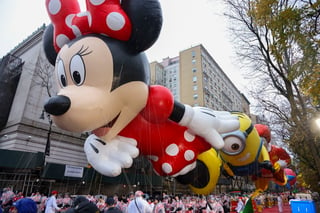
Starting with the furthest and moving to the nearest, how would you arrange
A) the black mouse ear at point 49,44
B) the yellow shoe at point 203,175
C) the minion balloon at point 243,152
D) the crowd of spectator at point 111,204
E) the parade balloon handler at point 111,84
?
the minion balloon at point 243,152 → the yellow shoe at point 203,175 → the black mouse ear at point 49,44 → the parade balloon handler at point 111,84 → the crowd of spectator at point 111,204

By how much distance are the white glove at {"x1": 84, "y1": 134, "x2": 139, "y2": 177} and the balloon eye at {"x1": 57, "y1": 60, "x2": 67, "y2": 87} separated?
3.82 feet

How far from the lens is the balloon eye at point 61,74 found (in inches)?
147

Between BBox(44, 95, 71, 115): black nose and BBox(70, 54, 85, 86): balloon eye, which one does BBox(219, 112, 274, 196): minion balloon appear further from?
BBox(44, 95, 71, 115): black nose

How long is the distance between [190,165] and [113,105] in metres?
2.23

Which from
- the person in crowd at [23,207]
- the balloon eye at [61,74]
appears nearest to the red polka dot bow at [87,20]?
A: the balloon eye at [61,74]

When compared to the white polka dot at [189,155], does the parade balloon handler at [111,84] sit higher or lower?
higher

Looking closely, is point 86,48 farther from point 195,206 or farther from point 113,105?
point 195,206

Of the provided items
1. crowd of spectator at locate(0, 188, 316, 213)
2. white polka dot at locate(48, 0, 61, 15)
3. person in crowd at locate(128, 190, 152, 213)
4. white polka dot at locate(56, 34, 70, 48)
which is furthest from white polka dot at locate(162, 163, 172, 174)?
white polka dot at locate(48, 0, 61, 15)

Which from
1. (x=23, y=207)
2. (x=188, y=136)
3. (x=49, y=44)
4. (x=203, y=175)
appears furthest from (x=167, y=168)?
(x=23, y=207)

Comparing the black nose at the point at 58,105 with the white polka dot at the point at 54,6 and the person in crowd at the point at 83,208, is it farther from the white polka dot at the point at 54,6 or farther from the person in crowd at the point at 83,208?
the white polka dot at the point at 54,6

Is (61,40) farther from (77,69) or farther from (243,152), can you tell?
(243,152)

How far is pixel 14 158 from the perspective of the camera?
37.7 ft

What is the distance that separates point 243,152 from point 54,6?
628 centimetres

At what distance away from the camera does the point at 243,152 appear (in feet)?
22.1
